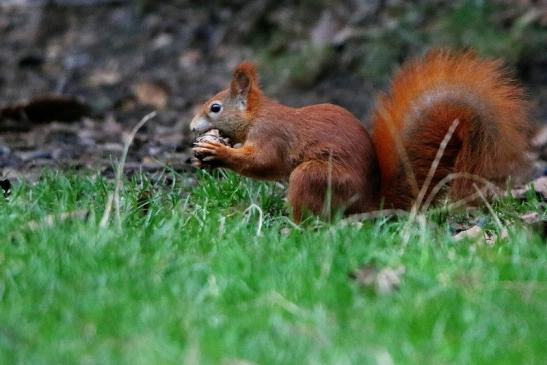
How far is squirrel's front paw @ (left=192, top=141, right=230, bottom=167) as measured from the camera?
4875 mm

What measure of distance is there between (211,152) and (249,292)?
4.49 ft

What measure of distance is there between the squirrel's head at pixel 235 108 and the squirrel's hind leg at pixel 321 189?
45cm

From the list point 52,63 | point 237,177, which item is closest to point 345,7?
point 52,63

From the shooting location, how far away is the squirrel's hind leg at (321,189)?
15.6 ft

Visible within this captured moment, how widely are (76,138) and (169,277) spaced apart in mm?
3966

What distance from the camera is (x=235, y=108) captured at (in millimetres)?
5188

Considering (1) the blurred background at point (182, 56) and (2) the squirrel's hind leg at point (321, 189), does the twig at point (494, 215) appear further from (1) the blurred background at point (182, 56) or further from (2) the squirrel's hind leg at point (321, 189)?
(1) the blurred background at point (182, 56)

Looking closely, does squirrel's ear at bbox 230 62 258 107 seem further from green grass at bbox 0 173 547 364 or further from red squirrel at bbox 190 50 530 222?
green grass at bbox 0 173 547 364

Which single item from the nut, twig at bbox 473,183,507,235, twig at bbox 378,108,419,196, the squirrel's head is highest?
the squirrel's head

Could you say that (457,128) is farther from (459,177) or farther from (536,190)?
(536,190)

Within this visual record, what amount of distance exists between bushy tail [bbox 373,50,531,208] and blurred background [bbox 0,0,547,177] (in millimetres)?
1503

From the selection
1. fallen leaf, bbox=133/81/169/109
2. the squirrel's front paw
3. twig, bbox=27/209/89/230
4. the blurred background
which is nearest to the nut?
the squirrel's front paw

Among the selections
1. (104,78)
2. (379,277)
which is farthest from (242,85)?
(104,78)

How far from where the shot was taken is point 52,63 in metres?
10.7
